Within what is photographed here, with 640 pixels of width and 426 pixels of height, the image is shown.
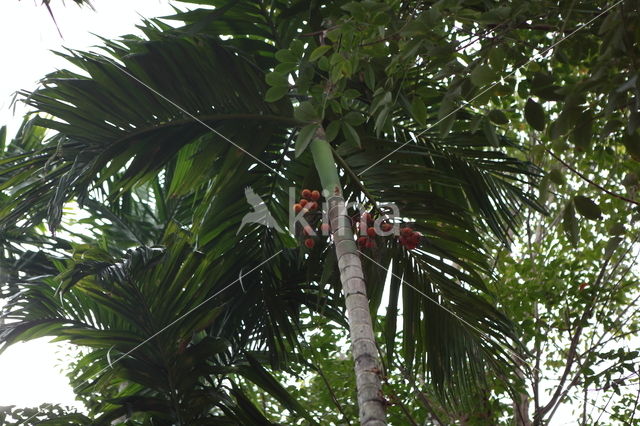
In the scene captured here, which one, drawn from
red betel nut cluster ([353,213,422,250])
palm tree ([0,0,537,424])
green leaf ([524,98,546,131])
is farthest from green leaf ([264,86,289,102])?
green leaf ([524,98,546,131])

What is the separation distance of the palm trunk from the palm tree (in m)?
0.38

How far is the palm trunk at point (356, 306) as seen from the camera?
1.77m

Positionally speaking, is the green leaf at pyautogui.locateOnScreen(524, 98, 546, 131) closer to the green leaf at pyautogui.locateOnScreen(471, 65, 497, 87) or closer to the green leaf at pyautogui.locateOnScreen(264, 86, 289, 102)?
the green leaf at pyautogui.locateOnScreen(471, 65, 497, 87)

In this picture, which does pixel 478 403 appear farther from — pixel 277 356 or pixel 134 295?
pixel 134 295

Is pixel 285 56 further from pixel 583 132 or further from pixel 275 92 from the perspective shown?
pixel 583 132

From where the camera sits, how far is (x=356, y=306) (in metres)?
1.99

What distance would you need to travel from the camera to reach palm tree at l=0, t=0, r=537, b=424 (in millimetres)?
2975

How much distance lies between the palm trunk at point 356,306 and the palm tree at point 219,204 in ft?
1.25

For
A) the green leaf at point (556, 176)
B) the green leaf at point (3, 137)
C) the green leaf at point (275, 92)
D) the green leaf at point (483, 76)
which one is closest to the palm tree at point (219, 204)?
the green leaf at point (275, 92)

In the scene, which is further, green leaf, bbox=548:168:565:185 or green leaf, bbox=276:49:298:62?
green leaf, bbox=276:49:298:62

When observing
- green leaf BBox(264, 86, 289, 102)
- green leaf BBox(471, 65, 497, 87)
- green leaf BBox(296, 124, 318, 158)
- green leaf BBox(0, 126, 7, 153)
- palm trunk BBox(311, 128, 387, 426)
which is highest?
green leaf BBox(0, 126, 7, 153)

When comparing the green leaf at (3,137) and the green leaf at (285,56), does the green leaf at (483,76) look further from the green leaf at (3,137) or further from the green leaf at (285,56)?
the green leaf at (3,137)

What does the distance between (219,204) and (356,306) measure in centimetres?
142

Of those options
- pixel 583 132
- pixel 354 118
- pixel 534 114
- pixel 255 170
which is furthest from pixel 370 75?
pixel 255 170
